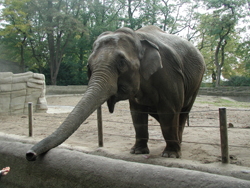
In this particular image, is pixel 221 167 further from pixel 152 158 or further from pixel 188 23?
pixel 188 23

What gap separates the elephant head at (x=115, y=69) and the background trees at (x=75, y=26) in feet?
77.7

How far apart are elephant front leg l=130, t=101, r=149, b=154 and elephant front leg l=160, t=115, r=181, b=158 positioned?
401 mm

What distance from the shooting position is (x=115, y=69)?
3.03m

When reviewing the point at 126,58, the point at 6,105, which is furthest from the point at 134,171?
the point at 6,105

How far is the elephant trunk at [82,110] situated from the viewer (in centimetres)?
236

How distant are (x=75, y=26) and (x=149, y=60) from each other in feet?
78.5

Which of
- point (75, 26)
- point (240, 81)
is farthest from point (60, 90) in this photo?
point (240, 81)

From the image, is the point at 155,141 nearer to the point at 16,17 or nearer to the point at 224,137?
the point at 224,137

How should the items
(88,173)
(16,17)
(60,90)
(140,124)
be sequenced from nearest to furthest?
1. (88,173)
2. (140,124)
3. (16,17)
4. (60,90)

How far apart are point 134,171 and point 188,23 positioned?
34.5 m

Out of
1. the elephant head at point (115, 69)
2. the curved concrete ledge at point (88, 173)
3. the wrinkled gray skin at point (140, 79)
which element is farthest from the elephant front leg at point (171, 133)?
the curved concrete ledge at point (88, 173)

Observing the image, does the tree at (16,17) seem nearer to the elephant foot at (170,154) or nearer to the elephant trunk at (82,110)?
the elephant foot at (170,154)

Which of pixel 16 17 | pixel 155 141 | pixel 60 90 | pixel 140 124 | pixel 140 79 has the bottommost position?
pixel 155 141

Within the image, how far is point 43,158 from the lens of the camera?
10.1 feet
